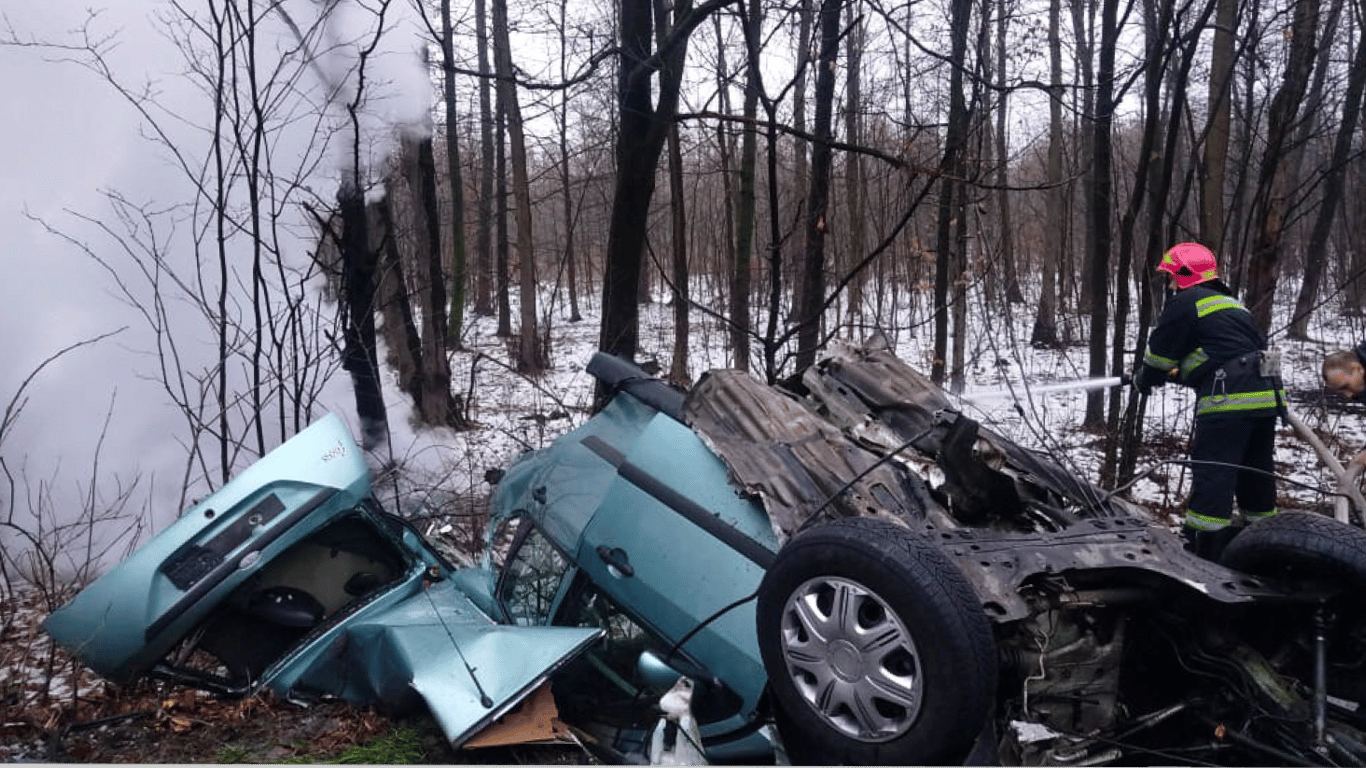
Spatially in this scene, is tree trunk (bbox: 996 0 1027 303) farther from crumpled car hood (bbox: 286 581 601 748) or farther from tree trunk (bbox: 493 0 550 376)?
tree trunk (bbox: 493 0 550 376)

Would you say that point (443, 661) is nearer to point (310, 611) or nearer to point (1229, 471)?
point (310, 611)

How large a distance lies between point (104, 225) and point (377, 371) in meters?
2.25

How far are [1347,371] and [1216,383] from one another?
2.21 ft

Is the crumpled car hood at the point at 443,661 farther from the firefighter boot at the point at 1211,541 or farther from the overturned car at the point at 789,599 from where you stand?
the firefighter boot at the point at 1211,541

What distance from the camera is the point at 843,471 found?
3570mm

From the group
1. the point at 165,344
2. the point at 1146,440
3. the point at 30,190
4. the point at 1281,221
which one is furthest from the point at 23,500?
the point at 1281,221

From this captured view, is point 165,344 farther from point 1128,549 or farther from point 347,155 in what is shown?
point 1128,549

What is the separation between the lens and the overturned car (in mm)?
2557

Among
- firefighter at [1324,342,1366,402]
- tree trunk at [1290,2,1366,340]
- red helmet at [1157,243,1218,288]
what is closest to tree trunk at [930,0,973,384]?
red helmet at [1157,243,1218,288]

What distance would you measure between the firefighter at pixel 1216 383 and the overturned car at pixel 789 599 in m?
1.88

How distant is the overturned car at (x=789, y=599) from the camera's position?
2557 mm

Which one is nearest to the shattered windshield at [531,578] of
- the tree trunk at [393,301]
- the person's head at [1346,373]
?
the person's head at [1346,373]

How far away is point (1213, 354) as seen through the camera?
525 cm

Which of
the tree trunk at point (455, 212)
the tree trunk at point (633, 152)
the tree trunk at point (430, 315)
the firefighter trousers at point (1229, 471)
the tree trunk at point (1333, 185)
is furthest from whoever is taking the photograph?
the tree trunk at point (455, 212)
